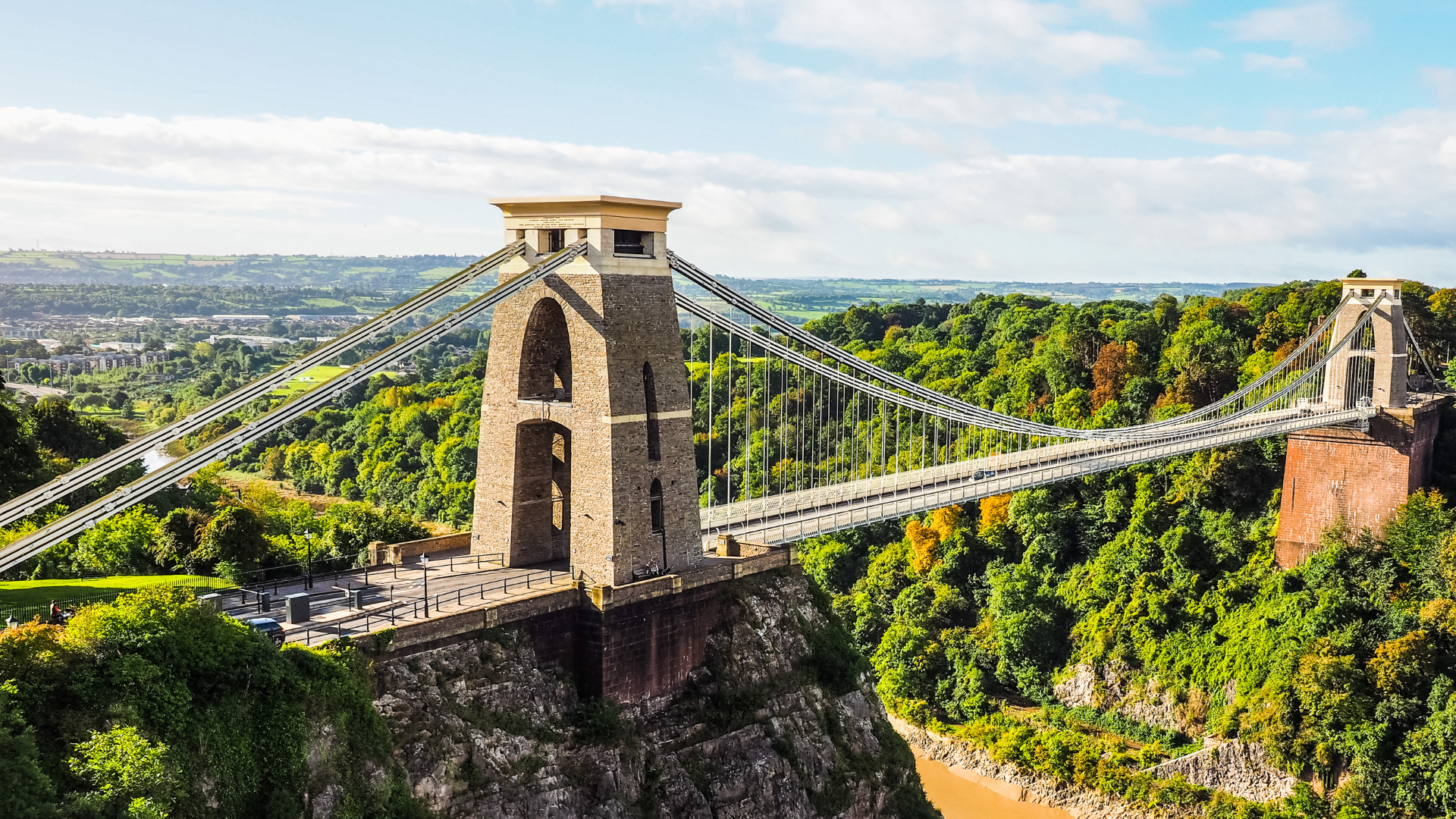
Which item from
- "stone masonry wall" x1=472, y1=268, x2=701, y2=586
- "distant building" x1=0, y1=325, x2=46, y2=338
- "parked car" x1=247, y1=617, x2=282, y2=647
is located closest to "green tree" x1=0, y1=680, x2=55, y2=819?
"parked car" x1=247, y1=617, x2=282, y2=647

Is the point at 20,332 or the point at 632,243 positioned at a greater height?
the point at 632,243

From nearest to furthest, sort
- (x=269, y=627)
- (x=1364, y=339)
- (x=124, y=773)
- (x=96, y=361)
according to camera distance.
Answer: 1. (x=124, y=773)
2. (x=269, y=627)
3. (x=1364, y=339)
4. (x=96, y=361)

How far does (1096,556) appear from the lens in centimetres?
4741

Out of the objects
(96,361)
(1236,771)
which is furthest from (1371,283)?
(96,361)

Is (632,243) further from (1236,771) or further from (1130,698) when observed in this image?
(1130,698)

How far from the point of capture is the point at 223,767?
17.3 meters

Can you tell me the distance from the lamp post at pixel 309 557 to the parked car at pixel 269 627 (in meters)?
2.57

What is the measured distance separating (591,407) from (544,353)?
2.29m

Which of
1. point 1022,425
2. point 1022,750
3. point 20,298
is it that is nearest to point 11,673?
point 1022,425

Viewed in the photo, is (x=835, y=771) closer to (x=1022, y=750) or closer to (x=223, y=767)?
(x=223, y=767)

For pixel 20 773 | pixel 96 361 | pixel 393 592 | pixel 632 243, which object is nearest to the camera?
pixel 20 773

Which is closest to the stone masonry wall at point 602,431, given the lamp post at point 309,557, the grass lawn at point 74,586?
the lamp post at point 309,557

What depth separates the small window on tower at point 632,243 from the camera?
79.1ft

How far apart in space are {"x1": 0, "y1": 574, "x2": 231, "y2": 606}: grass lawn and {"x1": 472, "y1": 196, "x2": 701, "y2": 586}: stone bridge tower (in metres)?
5.43
